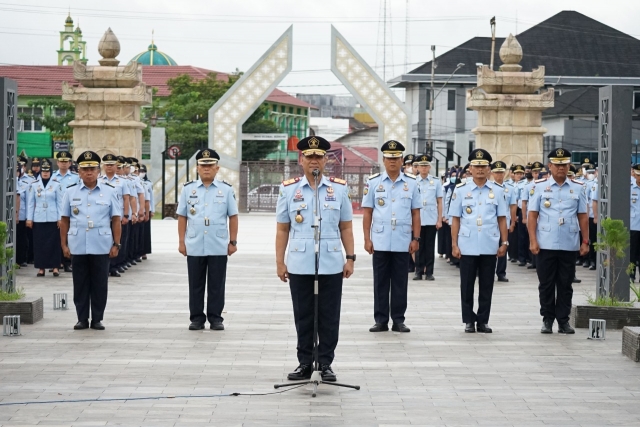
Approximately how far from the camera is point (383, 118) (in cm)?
4088

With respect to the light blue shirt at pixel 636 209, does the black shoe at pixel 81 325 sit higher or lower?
lower

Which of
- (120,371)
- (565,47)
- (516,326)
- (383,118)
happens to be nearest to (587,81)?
(565,47)

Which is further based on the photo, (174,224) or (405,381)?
(174,224)

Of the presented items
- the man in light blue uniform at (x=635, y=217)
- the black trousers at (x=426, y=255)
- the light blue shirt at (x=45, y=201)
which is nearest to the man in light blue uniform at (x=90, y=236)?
the light blue shirt at (x=45, y=201)

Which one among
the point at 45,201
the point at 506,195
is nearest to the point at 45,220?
the point at 45,201

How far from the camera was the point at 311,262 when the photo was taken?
952 centimetres

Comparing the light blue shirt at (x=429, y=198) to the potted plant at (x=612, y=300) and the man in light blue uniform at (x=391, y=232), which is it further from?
the potted plant at (x=612, y=300)

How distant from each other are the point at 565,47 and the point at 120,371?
63.2m

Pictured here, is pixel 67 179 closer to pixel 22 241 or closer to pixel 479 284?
pixel 22 241

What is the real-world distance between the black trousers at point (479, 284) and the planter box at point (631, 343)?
6.08ft

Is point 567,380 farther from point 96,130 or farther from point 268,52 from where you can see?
point 268,52

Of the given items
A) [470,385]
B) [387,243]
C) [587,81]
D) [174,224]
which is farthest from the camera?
[587,81]

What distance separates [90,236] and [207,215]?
129 cm

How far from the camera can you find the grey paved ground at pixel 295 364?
27.2 feet
